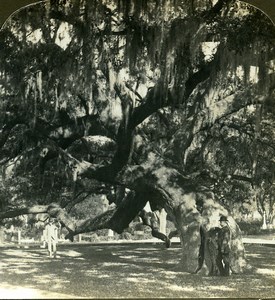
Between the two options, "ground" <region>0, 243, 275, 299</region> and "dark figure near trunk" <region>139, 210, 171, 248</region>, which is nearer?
"ground" <region>0, 243, 275, 299</region>

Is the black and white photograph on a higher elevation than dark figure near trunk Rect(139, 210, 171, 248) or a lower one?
higher

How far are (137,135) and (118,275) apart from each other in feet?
4.56

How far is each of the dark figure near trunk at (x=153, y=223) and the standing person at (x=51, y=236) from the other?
0.86 meters

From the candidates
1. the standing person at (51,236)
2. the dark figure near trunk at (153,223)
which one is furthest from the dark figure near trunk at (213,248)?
the standing person at (51,236)

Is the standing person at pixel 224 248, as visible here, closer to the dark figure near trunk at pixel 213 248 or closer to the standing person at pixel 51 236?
the dark figure near trunk at pixel 213 248

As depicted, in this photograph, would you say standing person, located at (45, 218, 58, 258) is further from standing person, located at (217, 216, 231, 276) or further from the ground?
standing person, located at (217, 216, 231, 276)

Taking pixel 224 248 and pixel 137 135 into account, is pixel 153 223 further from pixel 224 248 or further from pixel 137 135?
pixel 137 135

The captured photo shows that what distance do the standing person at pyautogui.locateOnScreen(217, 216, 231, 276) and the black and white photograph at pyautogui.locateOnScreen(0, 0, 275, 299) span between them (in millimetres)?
15

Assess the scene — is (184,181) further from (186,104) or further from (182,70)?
(182,70)

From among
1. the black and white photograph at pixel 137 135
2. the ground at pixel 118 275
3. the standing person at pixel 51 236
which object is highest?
the black and white photograph at pixel 137 135

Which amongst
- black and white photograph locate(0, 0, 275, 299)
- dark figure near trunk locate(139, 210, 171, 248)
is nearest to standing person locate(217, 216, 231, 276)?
black and white photograph locate(0, 0, 275, 299)

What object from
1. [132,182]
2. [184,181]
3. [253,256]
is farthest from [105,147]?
[253,256]

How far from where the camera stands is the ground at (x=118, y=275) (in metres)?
4.78

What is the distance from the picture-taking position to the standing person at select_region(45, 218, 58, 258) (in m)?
4.96
